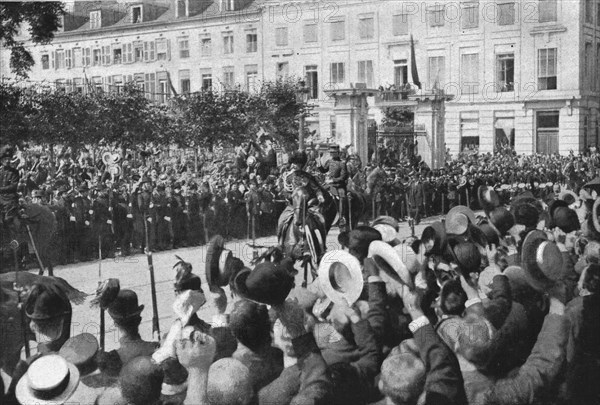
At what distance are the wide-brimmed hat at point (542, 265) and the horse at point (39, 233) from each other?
8.15 meters

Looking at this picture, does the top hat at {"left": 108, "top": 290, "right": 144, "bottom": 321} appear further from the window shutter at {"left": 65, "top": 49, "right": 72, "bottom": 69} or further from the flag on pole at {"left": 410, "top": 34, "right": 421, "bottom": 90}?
the flag on pole at {"left": 410, "top": 34, "right": 421, "bottom": 90}

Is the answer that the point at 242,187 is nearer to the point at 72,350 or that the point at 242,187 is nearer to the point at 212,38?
the point at 212,38

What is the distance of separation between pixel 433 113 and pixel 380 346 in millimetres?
18980

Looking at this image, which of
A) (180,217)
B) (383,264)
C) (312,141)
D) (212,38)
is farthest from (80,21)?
(312,141)

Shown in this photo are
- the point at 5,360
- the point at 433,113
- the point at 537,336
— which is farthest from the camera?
the point at 433,113

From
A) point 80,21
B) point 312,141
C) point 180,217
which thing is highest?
point 80,21

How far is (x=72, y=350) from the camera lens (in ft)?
14.4

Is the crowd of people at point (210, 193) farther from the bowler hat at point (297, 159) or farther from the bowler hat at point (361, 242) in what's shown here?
the bowler hat at point (361, 242)

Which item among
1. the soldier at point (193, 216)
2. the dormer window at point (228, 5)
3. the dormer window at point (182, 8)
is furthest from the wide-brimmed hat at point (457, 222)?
the dormer window at point (228, 5)

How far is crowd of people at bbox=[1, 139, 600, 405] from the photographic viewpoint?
3.92 metres

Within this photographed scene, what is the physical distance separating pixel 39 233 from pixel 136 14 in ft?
19.5

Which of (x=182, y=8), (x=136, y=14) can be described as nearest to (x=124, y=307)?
(x=136, y=14)

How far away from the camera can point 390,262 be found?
16.0 ft

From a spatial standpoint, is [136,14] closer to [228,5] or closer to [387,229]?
[228,5]
